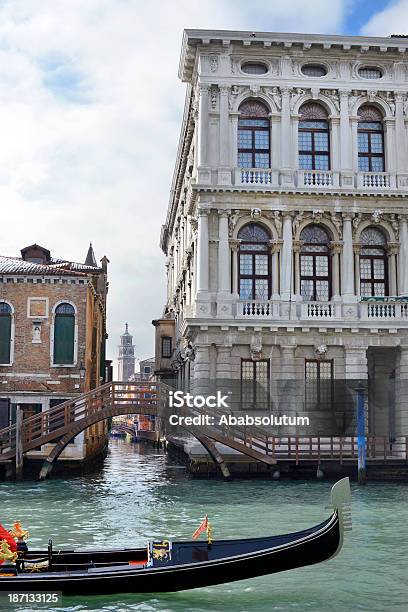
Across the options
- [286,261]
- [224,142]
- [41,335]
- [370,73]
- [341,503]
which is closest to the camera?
[341,503]

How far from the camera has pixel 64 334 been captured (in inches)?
1070

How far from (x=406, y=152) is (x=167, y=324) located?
1606cm

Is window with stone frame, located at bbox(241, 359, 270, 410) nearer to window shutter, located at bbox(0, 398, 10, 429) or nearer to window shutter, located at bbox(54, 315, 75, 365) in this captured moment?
window shutter, located at bbox(54, 315, 75, 365)

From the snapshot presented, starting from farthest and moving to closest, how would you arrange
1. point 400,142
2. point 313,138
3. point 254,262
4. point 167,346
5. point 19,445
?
point 167,346 → point 313,138 → point 400,142 → point 254,262 → point 19,445

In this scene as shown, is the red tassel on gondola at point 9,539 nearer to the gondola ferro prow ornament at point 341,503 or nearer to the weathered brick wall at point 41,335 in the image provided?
the gondola ferro prow ornament at point 341,503

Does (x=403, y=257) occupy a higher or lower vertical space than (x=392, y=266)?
higher

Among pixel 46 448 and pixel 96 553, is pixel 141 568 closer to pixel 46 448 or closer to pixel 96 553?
pixel 96 553

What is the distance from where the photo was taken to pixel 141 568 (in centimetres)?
1037

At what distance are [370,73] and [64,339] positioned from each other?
1340 cm

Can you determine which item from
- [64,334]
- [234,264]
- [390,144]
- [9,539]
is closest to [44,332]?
[64,334]

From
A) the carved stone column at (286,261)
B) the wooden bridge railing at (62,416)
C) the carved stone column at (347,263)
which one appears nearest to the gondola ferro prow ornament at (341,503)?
the wooden bridge railing at (62,416)

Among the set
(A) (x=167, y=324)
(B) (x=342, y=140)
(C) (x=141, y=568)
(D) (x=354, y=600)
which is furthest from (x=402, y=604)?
(A) (x=167, y=324)

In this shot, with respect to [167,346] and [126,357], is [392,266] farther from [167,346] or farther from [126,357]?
[126,357]

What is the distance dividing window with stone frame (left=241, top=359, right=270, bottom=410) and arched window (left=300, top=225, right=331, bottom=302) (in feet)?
9.28
